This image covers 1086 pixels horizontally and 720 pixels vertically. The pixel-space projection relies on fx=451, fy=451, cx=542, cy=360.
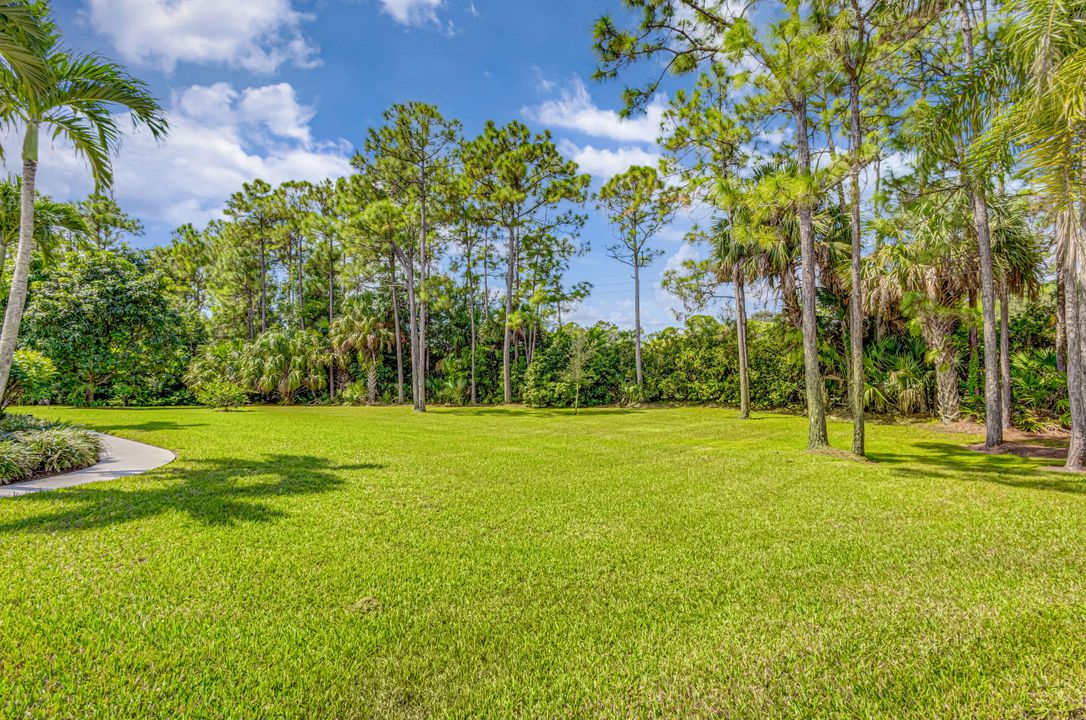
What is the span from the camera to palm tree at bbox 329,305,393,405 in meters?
23.1

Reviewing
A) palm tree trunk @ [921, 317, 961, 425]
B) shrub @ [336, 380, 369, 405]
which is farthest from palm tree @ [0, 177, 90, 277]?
palm tree trunk @ [921, 317, 961, 425]

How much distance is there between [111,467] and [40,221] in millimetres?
6177

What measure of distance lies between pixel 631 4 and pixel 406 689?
9263 millimetres

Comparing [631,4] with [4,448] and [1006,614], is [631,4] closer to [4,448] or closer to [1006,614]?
[1006,614]

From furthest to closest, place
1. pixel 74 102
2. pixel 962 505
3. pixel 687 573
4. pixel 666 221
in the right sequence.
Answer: pixel 666 221 → pixel 74 102 → pixel 962 505 → pixel 687 573

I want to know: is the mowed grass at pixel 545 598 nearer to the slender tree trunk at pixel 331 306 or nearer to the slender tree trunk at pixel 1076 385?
the slender tree trunk at pixel 1076 385

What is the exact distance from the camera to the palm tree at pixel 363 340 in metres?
23.1

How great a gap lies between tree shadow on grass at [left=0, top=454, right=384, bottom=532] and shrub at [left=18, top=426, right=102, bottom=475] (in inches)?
56.3

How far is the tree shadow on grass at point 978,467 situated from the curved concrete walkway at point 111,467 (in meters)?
11.5

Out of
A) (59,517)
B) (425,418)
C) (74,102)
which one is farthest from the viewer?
(425,418)

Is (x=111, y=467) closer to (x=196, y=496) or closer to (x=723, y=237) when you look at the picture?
(x=196, y=496)

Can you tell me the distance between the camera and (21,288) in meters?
6.10

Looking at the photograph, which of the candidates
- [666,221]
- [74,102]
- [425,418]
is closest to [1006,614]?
[74,102]

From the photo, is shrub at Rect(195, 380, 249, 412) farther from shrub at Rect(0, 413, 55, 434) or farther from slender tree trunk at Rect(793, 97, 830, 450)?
slender tree trunk at Rect(793, 97, 830, 450)
